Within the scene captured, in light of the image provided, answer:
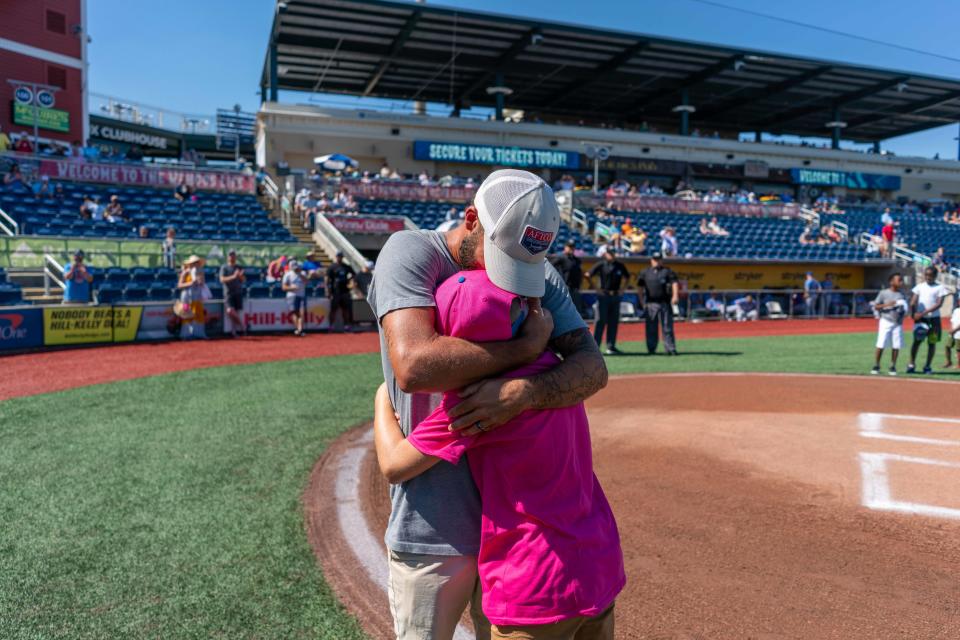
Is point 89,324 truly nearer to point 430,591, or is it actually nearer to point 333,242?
point 333,242

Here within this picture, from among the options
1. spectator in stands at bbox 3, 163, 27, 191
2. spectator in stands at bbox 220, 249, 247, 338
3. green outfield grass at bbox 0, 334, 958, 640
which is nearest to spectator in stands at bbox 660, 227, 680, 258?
spectator in stands at bbox 220, 249, 247, 338

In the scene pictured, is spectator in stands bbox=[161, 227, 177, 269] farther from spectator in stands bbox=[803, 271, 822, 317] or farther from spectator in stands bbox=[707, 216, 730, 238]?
spectator in stands bbox=[707, 216, 730, 238]

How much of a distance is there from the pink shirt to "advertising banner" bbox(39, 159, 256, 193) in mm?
27863

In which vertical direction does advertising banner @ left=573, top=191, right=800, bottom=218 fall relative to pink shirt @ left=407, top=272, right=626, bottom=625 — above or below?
above

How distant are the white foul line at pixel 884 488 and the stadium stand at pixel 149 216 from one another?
20.3m

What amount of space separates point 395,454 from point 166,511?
3.68 meters

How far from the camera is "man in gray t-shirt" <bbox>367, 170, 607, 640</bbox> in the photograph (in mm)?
1734

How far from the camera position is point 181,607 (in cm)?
344

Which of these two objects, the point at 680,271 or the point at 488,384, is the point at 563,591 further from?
the point at 680,271

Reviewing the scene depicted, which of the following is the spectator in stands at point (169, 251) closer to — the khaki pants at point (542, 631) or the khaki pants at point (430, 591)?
the khaki pants at point (430, 591)

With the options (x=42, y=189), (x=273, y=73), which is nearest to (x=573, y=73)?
(x=273, y=73)

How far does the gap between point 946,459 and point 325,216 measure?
21.4 meters

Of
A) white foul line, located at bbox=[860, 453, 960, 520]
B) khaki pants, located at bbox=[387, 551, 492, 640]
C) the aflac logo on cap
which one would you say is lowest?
white foul line, located at bbox=[860, 453, 960, 520]

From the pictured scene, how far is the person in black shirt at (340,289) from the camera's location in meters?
17.8
